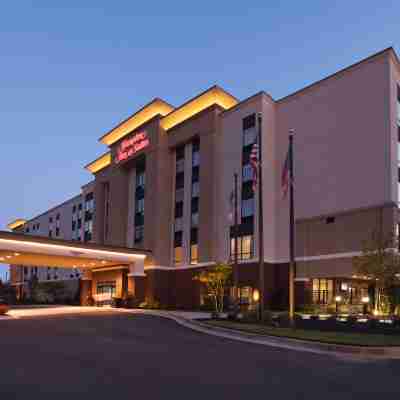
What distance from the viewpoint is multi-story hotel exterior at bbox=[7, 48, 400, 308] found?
121 ft

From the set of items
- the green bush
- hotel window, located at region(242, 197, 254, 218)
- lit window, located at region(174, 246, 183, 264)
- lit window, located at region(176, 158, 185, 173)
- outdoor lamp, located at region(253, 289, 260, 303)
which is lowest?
the green bush

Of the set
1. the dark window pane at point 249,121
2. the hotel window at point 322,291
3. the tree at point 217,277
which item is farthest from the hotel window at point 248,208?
the hotel window at point 322,291

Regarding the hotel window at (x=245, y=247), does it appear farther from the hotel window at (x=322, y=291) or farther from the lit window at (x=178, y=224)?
the lit window at (x=178, y=224)

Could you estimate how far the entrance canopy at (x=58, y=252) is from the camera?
4256 centimetres

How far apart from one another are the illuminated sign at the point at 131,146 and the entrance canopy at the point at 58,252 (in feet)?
43.0

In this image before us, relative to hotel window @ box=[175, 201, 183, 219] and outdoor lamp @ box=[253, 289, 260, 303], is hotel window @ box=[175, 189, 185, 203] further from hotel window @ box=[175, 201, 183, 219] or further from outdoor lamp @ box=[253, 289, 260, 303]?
outdoor lamp @ box=[253, 289, 260, 303]

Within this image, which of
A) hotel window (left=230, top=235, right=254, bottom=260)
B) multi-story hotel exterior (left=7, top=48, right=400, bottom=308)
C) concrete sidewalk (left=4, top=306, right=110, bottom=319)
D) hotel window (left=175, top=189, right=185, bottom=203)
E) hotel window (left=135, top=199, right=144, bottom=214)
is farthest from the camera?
hotel window (left=135, top=199, right=144, bottom=214)

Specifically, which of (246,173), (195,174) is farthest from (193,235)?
(246,173)

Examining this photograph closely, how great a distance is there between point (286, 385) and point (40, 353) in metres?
9.00

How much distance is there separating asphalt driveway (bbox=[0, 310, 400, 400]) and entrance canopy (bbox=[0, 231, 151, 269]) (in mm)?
23604

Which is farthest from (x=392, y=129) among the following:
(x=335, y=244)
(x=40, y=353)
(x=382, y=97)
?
(x=40, y=353)

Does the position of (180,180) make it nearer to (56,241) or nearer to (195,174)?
(195,174)

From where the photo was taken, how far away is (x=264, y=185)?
43.0 m

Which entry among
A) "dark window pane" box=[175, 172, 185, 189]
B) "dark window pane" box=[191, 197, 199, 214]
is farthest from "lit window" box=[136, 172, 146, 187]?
"dark window pane" box=[191, 197, 199, 214]
